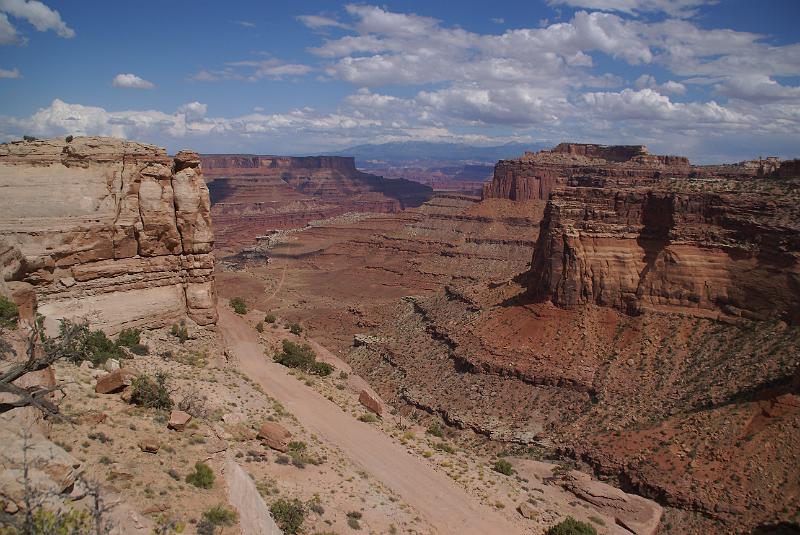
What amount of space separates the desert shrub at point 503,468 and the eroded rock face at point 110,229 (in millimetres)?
15677

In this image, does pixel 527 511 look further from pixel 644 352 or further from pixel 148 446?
pixel 644 352

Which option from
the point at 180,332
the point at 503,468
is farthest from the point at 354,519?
the point at 180,332

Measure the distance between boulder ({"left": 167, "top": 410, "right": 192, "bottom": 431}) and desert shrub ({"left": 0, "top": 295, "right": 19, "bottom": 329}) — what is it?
16.7ft

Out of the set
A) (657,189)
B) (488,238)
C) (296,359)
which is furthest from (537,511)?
(488,238)

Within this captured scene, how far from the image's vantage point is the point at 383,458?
80.6ft

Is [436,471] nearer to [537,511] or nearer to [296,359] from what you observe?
[537,511]

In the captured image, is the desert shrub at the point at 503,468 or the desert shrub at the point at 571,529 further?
the desert shrub at the point at 503,468

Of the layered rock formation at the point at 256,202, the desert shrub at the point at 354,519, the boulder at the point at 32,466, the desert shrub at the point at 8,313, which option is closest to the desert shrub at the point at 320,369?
the desert shrub at the point at 354,519

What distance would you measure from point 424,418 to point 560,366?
9.37 m

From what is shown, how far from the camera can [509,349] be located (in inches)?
1548

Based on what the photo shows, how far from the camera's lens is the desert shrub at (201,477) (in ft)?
47.5

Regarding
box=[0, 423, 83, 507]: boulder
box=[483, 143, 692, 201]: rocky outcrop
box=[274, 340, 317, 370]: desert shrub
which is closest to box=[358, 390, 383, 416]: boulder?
box=[274, 340, 317, 370]: desert shrub

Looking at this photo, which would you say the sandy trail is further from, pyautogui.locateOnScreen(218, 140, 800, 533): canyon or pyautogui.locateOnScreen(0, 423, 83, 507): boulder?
pyautogui.locateOnScreen(0, 423, 83, 507): boulder

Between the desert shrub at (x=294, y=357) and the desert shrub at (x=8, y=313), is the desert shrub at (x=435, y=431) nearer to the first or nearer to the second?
the desert shrub at (x=294, y=357)
